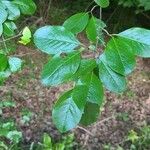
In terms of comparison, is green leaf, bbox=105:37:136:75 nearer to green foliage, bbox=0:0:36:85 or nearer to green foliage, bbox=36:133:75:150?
green foliage, bbox=0:0:36:85

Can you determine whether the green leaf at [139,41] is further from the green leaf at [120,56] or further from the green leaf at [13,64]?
the green leaf at [13,64]

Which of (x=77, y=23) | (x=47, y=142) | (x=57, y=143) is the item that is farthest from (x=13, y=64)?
(x=57, y=143)

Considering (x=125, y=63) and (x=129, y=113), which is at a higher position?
(x=125, y=63)

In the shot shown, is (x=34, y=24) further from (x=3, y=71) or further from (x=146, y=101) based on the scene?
(x=3, y=71)

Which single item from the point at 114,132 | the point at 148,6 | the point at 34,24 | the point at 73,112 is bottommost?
the point at 114,132

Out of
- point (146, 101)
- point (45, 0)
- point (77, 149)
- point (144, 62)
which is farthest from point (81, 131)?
point (45, 0)

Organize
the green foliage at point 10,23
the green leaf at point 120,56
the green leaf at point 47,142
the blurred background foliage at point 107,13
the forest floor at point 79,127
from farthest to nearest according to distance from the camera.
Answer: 1. the blurred background foliage at point 107,13
2. the forest floor at point 79,127
3. the green leaf at point 47,142
4. the green foliage at point 10,23
5. the green leaf at point 120,56

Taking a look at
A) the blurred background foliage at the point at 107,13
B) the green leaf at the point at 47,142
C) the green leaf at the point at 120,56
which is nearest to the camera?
the green leaf at the point at 120,56

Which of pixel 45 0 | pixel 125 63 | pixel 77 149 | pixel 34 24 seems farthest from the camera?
pixel 45 0

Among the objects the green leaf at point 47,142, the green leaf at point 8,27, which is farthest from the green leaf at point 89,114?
the green leaf at point 47,142
